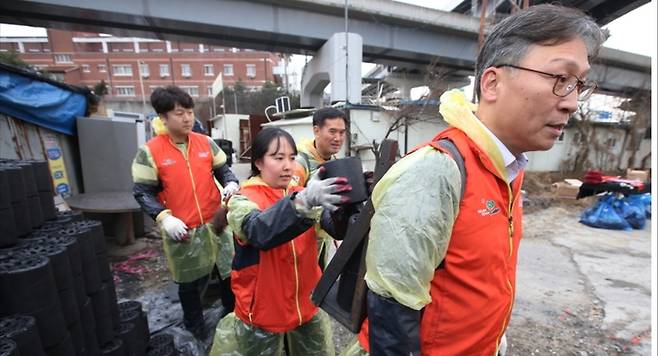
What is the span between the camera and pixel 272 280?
1.65 metres

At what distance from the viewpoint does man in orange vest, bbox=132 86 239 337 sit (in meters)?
2.55

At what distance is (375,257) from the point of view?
0.91 metres

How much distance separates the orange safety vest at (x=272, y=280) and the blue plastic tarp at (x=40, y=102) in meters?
4.30

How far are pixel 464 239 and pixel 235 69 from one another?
46140mm

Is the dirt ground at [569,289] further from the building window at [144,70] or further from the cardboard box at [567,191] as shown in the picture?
the building window at [144,70]

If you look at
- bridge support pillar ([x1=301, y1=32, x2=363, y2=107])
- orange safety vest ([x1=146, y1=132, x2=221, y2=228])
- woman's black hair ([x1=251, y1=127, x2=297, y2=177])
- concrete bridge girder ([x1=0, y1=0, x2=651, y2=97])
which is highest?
concrete bridge girder ([x1=0, y1=0, x2=651, y2=97])

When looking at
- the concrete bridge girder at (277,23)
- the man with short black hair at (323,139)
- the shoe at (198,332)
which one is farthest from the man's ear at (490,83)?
the concrete bridge girder at (277,23)

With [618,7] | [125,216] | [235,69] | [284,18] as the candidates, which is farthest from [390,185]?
[235,69]

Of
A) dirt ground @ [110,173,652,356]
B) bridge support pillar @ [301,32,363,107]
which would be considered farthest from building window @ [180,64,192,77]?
dirt ground @ [110,173,652,356]

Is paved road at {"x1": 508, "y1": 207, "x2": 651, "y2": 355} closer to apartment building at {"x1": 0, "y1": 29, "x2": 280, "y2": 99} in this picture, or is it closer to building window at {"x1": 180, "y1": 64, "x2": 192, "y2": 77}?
apartment building at {"x1": 0, "y1": 29, "x2": 280, "y2": 99}

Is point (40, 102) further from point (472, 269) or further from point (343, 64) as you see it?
point (343, 64)

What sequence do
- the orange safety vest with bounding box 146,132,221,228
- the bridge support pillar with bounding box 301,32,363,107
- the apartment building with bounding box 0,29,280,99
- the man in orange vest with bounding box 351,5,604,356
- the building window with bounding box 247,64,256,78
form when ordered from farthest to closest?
1. the building window with bounding box 247,64,256,78
2. the apartment building with bounding box 0,29,280,99
3. the bridge support pillar with bounding box 301,32,363,107
4. the orange safety vest with bounding box 146,132,221,228
5. the man in orange vest with bounding box 351,5,604,356

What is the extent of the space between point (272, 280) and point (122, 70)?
162ft

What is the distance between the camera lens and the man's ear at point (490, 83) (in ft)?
3.10
